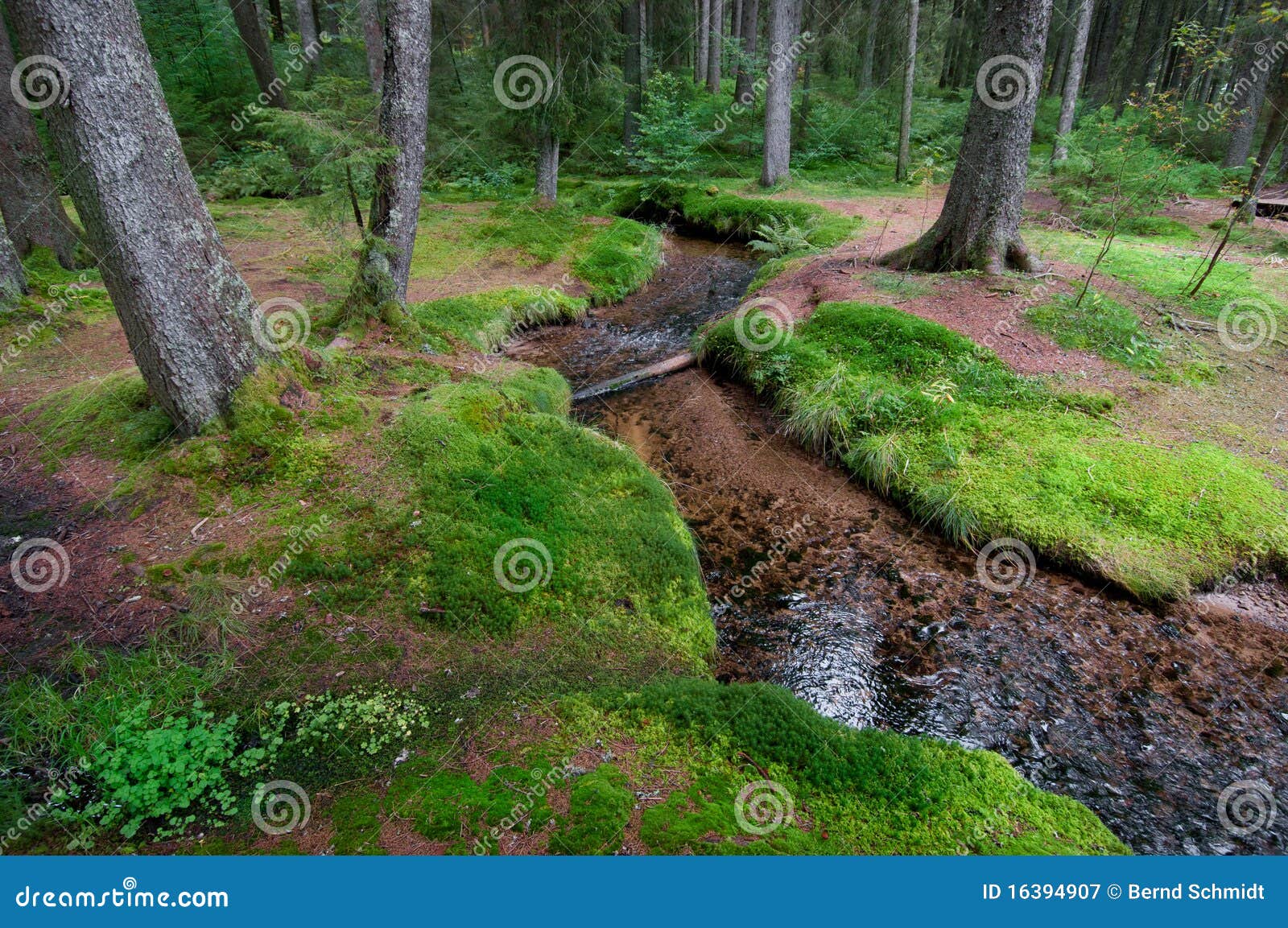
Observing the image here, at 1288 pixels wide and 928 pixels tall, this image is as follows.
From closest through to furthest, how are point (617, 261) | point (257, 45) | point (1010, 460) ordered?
point (1010, 460) < point (617, 261) < point (257, 45)

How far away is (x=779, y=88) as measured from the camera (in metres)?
15.9

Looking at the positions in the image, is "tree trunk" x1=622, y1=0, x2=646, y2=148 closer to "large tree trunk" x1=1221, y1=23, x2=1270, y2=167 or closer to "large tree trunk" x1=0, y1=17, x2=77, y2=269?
"large tree trunk" x1=0, y1=17, x2=77, y2=269

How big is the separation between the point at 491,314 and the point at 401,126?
2.89 meters

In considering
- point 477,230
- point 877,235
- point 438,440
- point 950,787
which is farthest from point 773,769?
point 477,230

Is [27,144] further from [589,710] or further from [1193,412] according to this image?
[1193,412]

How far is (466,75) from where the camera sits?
2467 centimetres

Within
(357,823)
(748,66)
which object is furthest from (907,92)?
(357,823)

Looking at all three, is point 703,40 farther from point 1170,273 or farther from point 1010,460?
point 1010,460

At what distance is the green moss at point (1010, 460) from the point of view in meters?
5.18

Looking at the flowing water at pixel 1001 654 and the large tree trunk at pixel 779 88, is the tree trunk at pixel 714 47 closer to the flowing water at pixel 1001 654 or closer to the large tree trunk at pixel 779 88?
the large tree trunk at pixel 779 88

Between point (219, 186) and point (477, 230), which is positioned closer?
point (477, 230)

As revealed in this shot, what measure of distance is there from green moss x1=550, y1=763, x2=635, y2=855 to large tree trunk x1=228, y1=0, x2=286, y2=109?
1655 centimetres

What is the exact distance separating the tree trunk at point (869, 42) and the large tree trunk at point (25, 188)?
25008 mm

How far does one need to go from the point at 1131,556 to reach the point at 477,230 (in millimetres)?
12323
